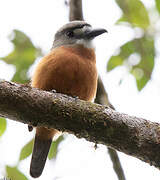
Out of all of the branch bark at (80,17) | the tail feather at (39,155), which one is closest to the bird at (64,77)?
the tail feather at (39,155)

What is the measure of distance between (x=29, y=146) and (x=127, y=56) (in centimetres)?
141

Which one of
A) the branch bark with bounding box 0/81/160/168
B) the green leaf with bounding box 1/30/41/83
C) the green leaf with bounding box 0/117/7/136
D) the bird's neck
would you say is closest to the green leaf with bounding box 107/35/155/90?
→ the bird's neck

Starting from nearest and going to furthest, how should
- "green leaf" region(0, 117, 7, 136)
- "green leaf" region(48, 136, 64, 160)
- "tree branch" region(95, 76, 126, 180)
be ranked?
"green leaf" region(0, 117, 7, 136)
"tree branch" region(95, 76, 126, 180)
"green leaf" region(48, 136, 64, 160)

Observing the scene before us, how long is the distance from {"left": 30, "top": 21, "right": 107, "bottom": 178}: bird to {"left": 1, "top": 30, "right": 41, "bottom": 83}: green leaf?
0.21 metres

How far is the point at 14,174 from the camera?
9.54 feet

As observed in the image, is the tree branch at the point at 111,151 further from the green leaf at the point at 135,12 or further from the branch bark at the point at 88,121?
the green leaf at the point at 135,12

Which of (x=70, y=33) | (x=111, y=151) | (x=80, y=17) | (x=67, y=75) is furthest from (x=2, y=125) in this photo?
(x=70, y=33)

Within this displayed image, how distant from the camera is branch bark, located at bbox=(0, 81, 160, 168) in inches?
105

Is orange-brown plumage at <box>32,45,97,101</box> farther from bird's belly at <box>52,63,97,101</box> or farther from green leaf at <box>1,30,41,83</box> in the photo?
green leaf at <box>1,30,41,83</box>

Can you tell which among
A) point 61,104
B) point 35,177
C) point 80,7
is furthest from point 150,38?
point 35,177

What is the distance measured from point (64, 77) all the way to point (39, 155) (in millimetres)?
1016

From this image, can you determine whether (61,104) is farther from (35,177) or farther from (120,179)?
(35,177)

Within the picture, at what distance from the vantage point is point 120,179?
10.6 feet

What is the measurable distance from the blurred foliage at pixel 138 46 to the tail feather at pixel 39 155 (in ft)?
3.85
